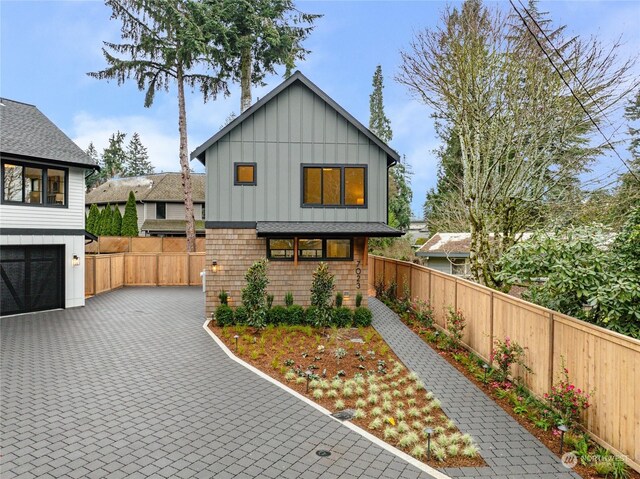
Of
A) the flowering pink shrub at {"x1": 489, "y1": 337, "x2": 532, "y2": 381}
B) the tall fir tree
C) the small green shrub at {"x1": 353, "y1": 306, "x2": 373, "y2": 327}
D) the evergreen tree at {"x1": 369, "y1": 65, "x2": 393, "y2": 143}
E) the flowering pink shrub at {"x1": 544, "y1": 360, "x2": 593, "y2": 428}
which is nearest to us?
the flowering pink shrub at {"x1": 544, "y1": 360, "x2": 593, "y2": 428}

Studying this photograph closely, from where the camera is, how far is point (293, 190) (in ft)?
42.8

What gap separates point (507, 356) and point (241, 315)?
7.60 metres

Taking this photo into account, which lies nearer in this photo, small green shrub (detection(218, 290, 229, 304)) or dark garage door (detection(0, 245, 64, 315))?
small green shrub (detection(218, 290, 229, 304))

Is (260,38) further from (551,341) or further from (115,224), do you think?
(551,341)

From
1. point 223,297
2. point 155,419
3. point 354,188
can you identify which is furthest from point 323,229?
point 155,419

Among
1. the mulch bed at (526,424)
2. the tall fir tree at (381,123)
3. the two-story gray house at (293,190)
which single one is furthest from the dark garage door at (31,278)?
the tall fir tree at (381,123)

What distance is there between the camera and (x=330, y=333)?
11.7 meters

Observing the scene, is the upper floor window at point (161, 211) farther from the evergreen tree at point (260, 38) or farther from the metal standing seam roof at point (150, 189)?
the evergreen tree at point (260, 38)

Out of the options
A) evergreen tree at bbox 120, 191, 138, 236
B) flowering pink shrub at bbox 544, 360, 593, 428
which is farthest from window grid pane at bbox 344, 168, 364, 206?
evergreen tree at bbox 120, 191, 138, 236

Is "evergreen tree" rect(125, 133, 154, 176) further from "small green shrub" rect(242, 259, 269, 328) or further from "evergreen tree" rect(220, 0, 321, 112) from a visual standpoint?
"small green shrub" rect(242, 259, 269, 328)

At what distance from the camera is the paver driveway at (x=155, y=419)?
16.2ft

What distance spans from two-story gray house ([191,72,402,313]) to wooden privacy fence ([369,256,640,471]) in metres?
4.10

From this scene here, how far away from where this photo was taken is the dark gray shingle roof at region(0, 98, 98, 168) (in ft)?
44.2

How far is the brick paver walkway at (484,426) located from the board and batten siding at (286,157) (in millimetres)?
5560
